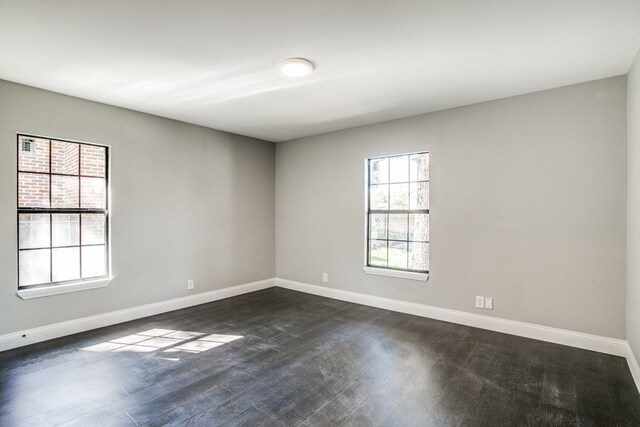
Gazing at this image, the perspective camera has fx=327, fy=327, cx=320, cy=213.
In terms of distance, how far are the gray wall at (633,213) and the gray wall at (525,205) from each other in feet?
0.44

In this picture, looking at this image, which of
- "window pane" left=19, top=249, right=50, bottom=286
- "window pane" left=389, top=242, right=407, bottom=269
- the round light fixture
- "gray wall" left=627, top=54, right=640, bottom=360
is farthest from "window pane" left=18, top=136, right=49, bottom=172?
"gray wall" left=627, top=54, right=640, bottom=360

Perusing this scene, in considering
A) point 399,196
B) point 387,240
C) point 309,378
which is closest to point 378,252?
point 387,240

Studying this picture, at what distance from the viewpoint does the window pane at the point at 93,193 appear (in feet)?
11.8

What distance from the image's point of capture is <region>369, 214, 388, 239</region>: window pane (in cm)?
451

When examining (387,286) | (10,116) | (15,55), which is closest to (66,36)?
(15,55)

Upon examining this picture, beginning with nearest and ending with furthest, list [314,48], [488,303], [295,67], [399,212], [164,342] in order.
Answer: [314,48] → [295,67] → [164,342] → [488,303] → [399,212]

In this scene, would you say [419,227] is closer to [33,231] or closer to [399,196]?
[399,196]

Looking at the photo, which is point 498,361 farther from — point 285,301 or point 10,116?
point 10,116

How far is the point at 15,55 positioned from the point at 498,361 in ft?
15.2

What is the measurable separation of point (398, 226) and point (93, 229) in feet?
12.0

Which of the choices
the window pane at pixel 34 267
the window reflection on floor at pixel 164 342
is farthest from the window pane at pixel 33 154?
the window reflection on floor at pixel 164 342

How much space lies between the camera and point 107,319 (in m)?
3.69

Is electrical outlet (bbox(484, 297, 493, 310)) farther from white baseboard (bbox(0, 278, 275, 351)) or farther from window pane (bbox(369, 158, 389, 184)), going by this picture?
white baseboard (bbox(0, 278, 275, 351))

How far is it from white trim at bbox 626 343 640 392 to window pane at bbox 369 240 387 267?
248 centimetres
